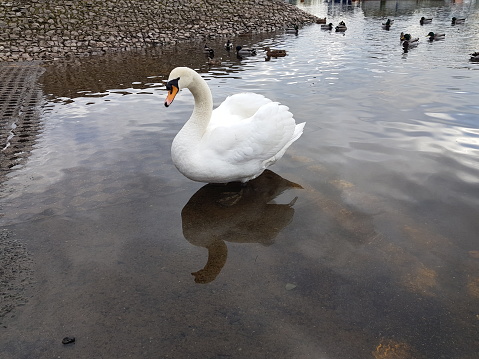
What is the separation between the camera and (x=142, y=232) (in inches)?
188

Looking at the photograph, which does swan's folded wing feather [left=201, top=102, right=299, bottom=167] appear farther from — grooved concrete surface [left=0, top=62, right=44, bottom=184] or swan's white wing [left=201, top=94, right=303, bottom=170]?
grooved concrete surface [left=0, top=62, right=44, bottom=184]

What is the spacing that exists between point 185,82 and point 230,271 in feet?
8.48

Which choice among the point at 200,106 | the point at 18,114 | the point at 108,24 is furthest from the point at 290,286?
the point at 108,24

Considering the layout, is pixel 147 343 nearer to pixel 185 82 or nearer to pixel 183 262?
pixel 183 262

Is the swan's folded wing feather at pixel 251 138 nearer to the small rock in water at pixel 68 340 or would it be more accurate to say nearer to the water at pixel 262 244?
the water at pixel 262 244

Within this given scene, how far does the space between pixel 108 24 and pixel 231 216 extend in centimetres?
2495

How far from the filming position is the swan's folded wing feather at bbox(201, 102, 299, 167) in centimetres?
494

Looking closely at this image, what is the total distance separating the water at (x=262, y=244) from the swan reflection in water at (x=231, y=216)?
0.02 metres

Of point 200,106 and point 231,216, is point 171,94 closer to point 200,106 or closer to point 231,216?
point 200,106

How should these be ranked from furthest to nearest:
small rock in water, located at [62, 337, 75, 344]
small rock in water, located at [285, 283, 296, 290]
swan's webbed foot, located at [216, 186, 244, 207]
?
1. swan's webbed foot, located at [216, 186, 244, 207]
2. small rock in water, located at [285, 283, 296, 290]
3. small rock in water, located at [62, 337, 75, 344]

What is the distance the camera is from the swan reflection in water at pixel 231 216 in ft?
14.8

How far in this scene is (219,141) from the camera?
16.1ft

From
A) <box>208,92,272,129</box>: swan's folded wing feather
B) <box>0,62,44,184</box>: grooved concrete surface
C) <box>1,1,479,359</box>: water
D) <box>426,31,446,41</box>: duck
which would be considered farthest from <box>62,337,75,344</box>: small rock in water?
<box>426,31,446,41</box>: duck

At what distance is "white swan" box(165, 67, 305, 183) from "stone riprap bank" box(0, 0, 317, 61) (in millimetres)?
19251
